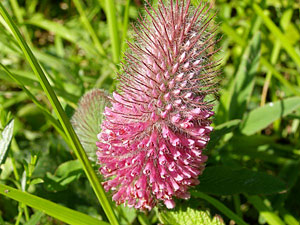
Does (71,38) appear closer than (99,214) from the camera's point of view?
No

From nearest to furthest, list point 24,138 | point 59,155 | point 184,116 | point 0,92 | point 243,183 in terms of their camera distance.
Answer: point 184,116, point 243,183, point 59,155, point 24,138, point 0,92

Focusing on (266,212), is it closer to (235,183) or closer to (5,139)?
(235,183)

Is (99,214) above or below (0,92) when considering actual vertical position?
below

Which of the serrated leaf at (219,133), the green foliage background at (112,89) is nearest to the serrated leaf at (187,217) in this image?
the green foliage background at (112,89)

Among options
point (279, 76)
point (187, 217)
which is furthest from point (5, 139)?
point (279, 76)

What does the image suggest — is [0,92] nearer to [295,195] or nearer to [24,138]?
[24,138]

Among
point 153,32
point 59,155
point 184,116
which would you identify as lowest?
point 59,155

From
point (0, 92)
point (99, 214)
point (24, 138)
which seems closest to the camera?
point (99, 214)

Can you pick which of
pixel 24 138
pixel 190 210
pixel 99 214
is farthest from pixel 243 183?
pixel 24 138
